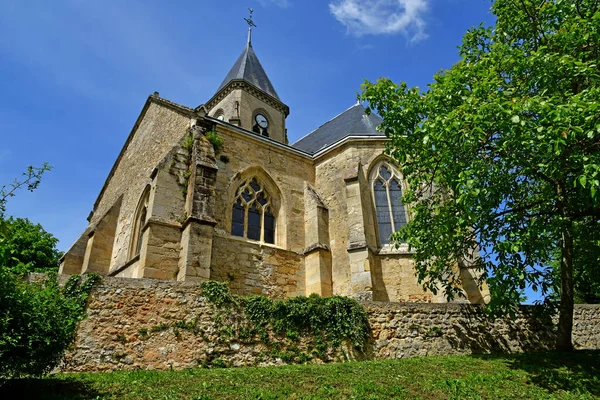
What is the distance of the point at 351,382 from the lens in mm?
6473

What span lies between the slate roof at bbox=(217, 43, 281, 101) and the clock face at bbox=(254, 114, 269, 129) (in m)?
2.31

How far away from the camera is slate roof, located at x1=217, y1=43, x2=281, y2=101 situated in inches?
1105

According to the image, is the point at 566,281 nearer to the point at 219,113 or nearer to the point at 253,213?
the point at 253,213

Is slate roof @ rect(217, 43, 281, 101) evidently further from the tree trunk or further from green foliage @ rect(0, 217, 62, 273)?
the tree trunk

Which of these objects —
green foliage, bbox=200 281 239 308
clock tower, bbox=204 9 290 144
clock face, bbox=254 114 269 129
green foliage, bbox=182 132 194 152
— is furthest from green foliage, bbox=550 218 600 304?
clock face, bbox=254 114 269 129

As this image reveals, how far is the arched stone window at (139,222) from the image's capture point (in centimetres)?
1374

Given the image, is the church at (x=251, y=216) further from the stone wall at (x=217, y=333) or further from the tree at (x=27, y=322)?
the tree at (x=27, y=322)

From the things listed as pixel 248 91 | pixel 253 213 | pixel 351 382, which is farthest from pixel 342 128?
pixel 351 382

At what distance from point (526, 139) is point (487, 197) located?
58.7 inches

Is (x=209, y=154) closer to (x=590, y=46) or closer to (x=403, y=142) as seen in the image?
(x=403, y=142)

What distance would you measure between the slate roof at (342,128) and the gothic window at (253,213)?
13.8 ft

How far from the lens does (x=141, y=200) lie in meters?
14.4

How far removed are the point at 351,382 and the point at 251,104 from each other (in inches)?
903

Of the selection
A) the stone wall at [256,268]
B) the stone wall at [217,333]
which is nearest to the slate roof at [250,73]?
the stone wall at [256,268]
